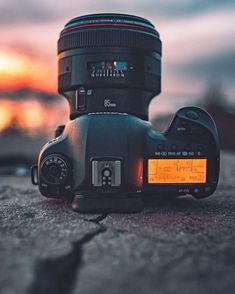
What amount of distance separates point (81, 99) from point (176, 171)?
395 millimetres

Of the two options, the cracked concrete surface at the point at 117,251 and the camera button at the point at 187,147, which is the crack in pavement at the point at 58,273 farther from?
the camera button at the point at 187,147

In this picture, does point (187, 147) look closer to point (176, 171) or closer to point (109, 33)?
point (176, 171)

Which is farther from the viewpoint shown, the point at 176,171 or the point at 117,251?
the point at 176,171

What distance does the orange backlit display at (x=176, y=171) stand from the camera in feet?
4.23

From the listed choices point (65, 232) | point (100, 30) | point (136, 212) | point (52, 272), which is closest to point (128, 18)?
point (100, 30)

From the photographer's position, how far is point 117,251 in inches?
34.8

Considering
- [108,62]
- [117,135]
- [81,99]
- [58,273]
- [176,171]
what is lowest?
[58,273]

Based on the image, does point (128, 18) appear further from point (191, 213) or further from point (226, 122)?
point (226, 122)

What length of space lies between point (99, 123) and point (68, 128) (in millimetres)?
126

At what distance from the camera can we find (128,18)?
1.40m

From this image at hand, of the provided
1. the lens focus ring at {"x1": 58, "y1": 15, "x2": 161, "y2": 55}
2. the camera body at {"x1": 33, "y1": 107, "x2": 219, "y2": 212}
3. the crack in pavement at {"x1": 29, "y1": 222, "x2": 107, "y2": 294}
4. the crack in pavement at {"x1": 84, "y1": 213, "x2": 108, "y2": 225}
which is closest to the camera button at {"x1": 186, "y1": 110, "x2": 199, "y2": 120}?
the camera body at {"x1": 33, "y1": 107, "x2": 219, "y2": 212}

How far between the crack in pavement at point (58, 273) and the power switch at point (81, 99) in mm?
603

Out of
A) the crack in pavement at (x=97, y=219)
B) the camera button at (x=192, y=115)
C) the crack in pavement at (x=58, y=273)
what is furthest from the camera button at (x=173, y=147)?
the crack in pavement at (x=58, y=273)

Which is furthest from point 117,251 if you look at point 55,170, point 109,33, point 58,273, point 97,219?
point 109,33
